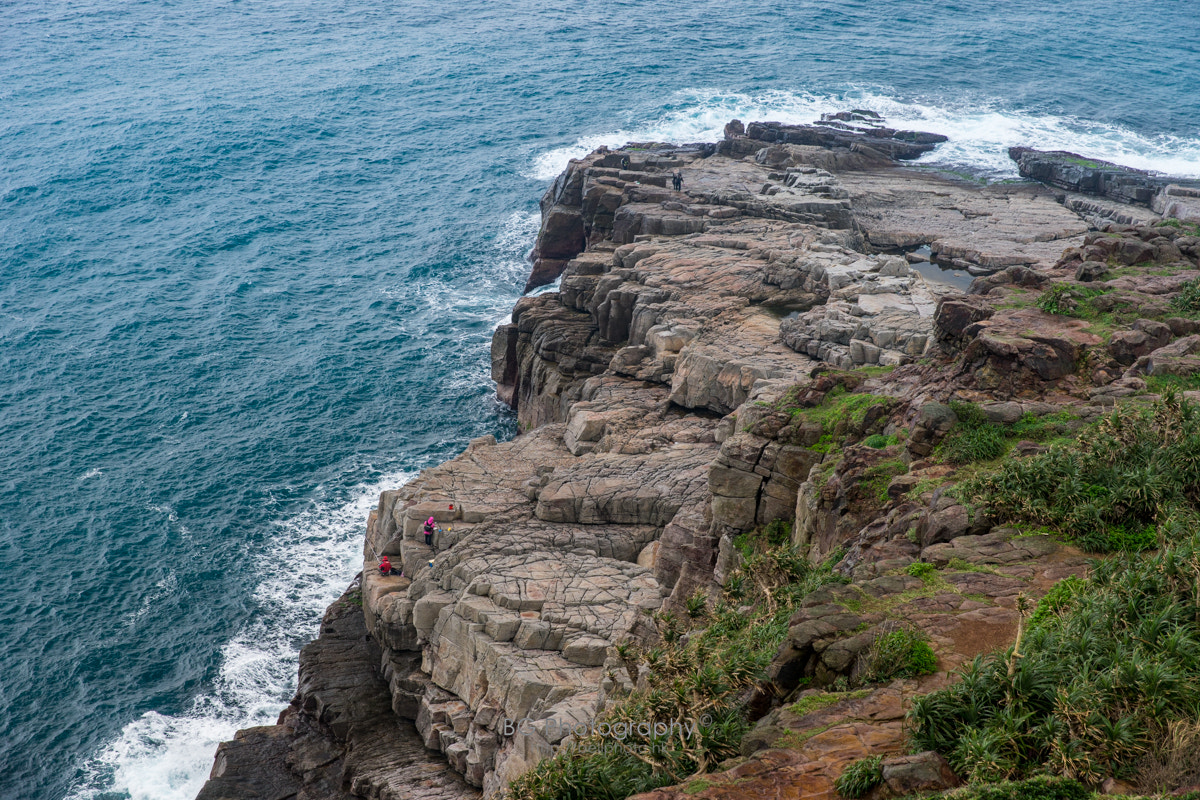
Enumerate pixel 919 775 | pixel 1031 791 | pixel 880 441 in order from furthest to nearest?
1. pixel 880 441
2. pixel 919 775
3. pixel 1031 791

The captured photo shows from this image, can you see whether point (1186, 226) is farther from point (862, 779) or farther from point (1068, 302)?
Result: point (862, 779)

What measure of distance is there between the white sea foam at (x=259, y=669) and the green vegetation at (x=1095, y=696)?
1491 inches

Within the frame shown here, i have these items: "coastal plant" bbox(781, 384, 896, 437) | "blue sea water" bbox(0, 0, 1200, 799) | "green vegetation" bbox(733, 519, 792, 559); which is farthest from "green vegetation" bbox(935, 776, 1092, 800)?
"blue sea water" bbox(0, 0, 1200, 799)

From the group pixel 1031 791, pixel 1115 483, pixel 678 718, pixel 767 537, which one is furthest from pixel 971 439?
pixel 1031 791

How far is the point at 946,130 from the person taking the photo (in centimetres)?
10625

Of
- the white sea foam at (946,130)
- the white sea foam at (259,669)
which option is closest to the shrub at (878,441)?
the white sea foam at (259,669)

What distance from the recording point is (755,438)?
116 ft

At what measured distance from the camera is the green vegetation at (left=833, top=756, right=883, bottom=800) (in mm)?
16078

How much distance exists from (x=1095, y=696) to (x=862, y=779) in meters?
4.30

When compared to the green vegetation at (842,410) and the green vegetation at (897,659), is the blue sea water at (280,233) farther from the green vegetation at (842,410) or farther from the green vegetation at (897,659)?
the green vegetation at (897,659)

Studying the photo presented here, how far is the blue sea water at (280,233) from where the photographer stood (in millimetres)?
51625

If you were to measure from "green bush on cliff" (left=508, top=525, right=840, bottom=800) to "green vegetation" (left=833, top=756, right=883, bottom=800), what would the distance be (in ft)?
10.2

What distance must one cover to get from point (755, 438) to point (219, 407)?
5135 cm

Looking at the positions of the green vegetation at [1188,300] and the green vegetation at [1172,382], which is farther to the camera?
the green vegetation at [1188,300]
